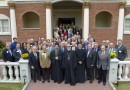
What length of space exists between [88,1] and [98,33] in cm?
306

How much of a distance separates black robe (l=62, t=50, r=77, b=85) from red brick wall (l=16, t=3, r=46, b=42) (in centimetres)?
886

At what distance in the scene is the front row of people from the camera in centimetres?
841

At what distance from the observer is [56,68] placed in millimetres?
8734

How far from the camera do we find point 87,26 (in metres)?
16.5

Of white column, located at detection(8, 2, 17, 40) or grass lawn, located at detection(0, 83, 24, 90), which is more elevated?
white column, located at detection(8, 2, 17, 40)

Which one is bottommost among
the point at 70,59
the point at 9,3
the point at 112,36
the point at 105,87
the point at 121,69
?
the point at 105,87

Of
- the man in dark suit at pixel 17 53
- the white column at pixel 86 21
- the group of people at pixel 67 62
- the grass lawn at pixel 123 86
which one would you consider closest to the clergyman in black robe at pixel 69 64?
the group of people at pixel 67 62

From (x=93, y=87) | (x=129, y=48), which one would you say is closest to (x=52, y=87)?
(x=93, y=87)

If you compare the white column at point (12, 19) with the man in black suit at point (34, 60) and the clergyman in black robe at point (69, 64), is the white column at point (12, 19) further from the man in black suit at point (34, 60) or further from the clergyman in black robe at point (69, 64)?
the clergyman in black robe at point (69, 64)

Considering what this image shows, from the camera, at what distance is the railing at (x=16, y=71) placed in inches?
343

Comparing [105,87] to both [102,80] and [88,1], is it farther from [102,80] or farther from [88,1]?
[88,1]

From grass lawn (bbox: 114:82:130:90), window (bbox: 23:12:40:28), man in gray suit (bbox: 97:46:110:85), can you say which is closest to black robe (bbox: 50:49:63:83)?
man in gray suit (bbox: 97:46:110:85)

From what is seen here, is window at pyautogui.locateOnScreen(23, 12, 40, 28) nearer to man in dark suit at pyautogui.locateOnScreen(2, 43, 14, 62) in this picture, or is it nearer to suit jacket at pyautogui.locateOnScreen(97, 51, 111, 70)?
man in dark suit at pyautogui.locateOnScreen(2, 43, 14, 62)

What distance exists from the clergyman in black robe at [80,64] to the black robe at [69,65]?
204mm
